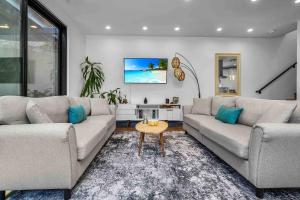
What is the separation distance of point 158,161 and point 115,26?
3.60 metres

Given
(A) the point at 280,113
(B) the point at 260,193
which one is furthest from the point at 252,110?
(B) the point at 260,193

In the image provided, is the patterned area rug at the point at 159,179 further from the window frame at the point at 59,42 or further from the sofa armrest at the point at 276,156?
the window frame at the point at 59,42

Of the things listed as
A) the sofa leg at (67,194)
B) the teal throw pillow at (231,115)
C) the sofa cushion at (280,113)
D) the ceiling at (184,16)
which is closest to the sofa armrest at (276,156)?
the sofa cushion at (280,113)

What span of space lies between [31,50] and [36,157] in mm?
2170

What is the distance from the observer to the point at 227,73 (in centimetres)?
524

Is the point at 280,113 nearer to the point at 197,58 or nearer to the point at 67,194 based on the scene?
the point at 67,194

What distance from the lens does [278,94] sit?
5.33m

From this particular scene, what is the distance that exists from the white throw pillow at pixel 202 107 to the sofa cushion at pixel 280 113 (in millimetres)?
1511

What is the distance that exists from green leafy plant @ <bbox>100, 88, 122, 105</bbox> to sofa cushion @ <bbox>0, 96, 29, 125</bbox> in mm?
2905

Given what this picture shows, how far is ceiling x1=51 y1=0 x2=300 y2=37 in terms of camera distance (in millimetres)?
3203

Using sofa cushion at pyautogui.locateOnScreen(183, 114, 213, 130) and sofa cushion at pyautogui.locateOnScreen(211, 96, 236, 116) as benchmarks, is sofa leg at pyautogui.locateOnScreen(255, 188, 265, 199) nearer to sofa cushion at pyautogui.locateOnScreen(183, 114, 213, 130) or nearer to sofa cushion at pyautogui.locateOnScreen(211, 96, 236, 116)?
sofa cushion at pyautogui.locateOnScreen(183, 114, 213, 130)

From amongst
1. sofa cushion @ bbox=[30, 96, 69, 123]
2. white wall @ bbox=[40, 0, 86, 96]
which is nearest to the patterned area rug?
sofa cushion @ bbox=[30, 96, 69, 123]

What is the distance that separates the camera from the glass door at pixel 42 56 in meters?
2.80

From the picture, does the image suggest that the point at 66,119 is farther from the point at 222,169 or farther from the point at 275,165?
the point at 275,165
